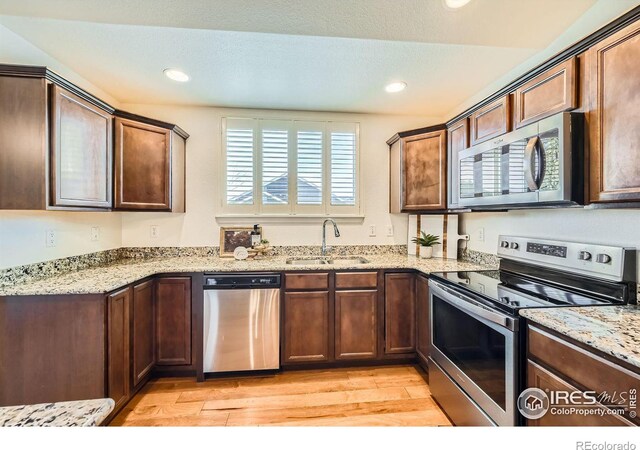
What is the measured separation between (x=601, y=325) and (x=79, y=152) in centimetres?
296

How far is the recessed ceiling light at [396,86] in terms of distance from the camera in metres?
2.38

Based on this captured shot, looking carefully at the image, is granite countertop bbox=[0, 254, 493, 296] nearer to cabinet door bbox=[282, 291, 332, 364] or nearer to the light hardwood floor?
cabinet door bbox=[282, 291, 332, 364]

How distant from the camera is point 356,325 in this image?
95.2 inches

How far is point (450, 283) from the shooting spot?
1794 mm

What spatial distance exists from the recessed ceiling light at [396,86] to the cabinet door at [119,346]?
260cm

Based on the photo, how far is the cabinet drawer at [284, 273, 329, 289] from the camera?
2355 millimetres

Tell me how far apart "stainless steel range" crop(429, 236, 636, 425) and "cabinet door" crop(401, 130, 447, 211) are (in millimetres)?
716

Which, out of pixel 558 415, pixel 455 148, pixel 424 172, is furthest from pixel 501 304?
pixel 424 172

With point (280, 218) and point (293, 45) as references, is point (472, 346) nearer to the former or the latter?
point (280, 218)

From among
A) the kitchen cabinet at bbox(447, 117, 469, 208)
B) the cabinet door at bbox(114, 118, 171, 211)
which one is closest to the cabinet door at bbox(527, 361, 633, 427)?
the kitchen cabinet at bbox(447, 117, 469, 208)

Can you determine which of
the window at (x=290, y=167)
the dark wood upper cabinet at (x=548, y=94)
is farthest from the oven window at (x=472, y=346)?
the window at (x=290, y=167)

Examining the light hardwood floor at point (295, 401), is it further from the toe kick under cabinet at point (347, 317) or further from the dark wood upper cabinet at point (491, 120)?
the dark wood upper cabinet at point (491, 120)
